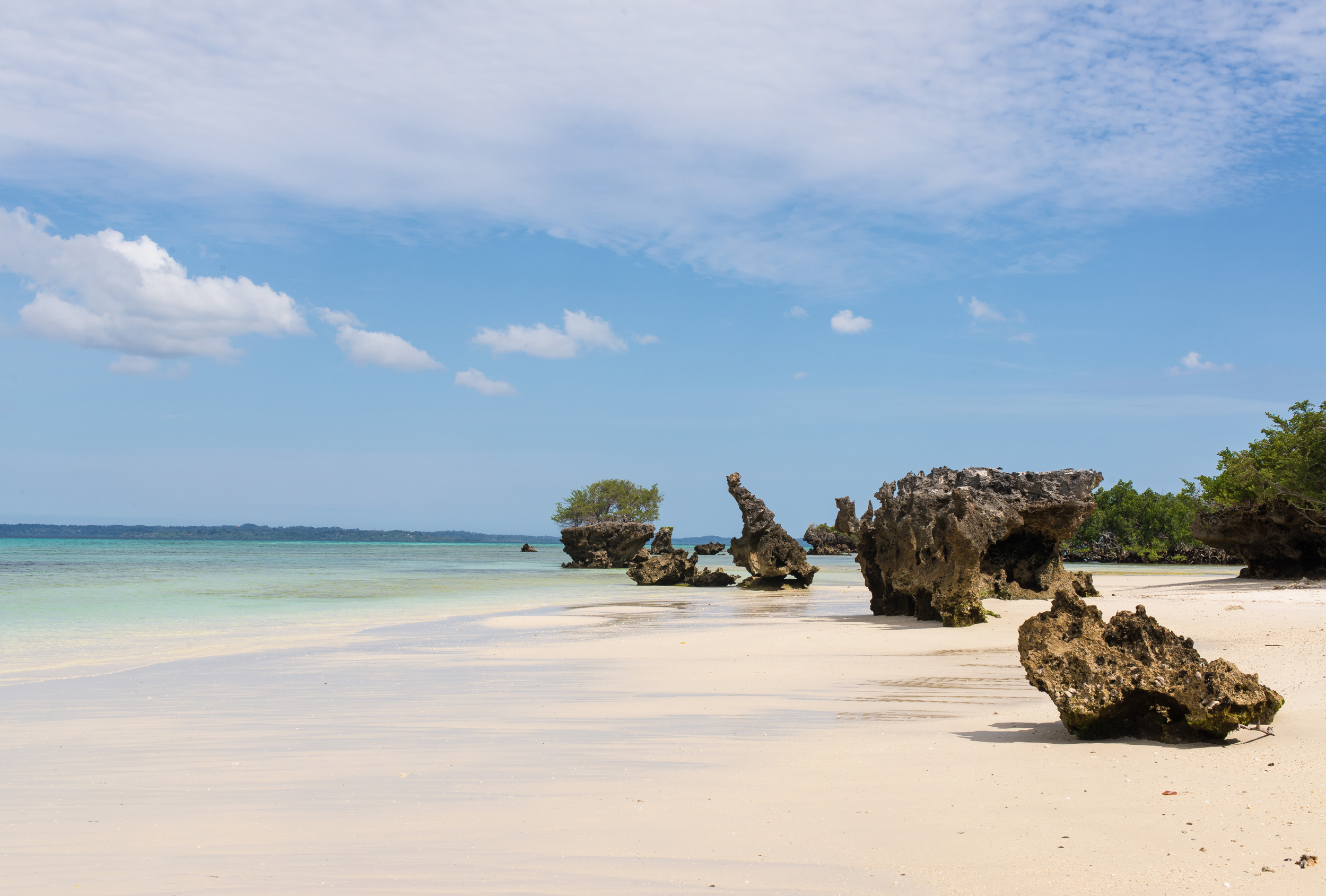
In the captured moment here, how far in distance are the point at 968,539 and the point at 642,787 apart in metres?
9.41

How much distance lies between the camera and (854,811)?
4.28 m

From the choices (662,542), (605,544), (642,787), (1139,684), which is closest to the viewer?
(642,787)

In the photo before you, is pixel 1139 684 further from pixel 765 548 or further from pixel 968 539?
pixel 765 548

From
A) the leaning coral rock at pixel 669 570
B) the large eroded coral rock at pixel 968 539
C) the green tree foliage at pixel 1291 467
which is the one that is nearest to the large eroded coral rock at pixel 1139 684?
the large eroded coral rock at pixel 968 539

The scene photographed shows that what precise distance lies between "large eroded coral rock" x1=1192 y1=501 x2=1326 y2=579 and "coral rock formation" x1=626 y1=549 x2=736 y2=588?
1365 cm

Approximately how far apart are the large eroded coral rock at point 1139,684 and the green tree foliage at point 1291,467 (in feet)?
58.2

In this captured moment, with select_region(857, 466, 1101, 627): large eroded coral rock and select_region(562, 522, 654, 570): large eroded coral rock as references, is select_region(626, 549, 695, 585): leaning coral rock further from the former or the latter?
select_region(562, 522, 654, 570): large eroded coral rock

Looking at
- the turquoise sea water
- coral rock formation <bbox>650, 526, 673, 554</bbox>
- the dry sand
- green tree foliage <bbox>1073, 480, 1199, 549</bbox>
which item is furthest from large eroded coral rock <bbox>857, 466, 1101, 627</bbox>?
green tree foliage <bbox>1073, 480, 1199, 549</bbox>

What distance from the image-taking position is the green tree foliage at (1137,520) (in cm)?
5088

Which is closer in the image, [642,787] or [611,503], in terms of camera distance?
[642,787]

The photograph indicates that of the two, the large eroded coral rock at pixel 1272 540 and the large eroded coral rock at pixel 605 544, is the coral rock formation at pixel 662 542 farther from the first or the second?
the large eroded coral rock at pixel 1272 540

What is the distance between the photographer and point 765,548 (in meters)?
26.9

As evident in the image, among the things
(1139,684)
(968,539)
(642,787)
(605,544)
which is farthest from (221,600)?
(605,544)

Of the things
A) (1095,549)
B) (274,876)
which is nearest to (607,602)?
(274,876)
